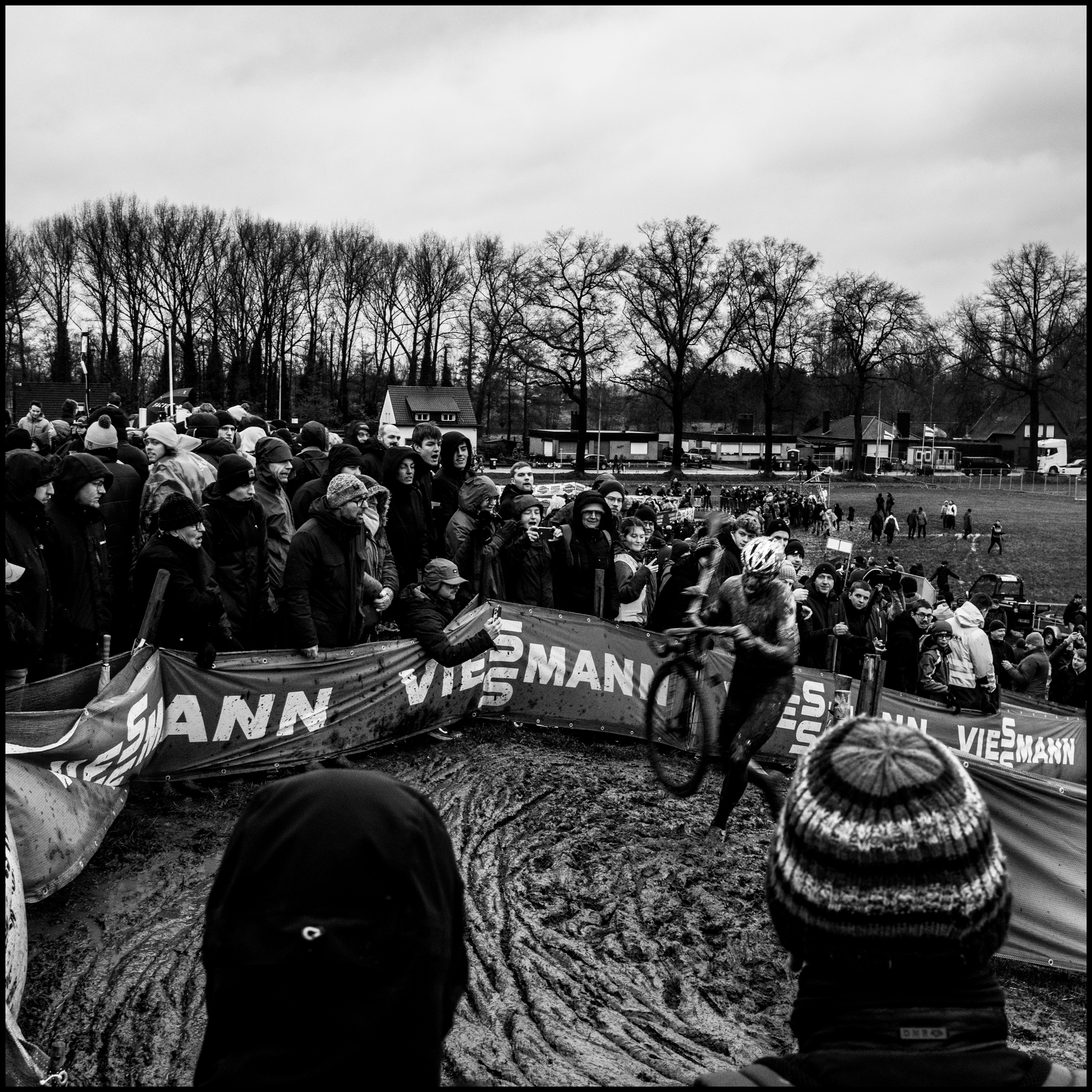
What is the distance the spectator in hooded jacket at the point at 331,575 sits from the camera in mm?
8477

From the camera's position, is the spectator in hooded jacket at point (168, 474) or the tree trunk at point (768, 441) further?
the tree trunk at point (768, 441)

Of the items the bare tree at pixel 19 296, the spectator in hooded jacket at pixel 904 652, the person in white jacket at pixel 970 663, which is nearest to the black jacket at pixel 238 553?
the spectator in hooded jacket at pixel 904 652

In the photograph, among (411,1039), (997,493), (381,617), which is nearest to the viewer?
(411,1039)

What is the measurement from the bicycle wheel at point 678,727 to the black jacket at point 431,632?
1.66 m

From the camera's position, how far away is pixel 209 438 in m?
10.8

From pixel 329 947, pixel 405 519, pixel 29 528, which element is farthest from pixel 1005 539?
pixel 329 947

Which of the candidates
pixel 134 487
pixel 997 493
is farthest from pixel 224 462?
pixel 997 493

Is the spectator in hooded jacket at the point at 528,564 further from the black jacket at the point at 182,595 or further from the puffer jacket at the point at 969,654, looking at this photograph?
the puffer jacket at the point at 969,654

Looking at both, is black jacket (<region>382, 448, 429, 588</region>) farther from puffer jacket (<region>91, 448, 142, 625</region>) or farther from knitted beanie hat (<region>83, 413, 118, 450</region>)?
knitted beanie hat (<region>83, 413, 118, 450</region>)

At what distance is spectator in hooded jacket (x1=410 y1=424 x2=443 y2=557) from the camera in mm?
10609

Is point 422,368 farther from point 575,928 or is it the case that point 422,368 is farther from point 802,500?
point 575,928

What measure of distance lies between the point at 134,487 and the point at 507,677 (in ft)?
12.4

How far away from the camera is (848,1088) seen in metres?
1.77

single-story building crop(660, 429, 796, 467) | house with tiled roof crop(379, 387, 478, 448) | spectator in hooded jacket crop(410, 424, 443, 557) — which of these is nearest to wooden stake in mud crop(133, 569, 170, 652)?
spectator in hooded jacket crop(410, 424, 443, 557)
